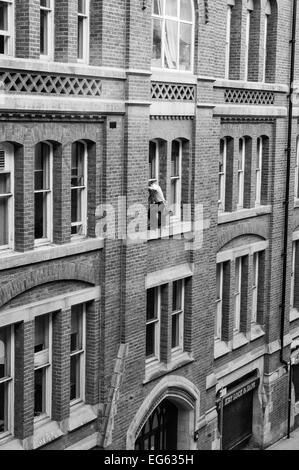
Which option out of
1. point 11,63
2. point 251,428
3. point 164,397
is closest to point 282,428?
point 251,428

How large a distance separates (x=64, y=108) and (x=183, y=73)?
16.3 ft

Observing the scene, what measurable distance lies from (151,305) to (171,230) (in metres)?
1.84

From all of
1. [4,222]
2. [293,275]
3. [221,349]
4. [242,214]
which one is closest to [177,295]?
[221,349]

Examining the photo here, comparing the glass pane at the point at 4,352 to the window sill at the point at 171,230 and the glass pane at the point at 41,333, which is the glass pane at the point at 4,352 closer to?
the glass pane at the point at 41,333

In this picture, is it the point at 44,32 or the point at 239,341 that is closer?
the point at 44,32

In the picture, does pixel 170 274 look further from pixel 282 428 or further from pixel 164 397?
pixel 282 428

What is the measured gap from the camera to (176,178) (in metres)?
21.2

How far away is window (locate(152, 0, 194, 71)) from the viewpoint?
1995 centimetres

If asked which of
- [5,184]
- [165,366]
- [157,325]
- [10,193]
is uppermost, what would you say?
[5,184]

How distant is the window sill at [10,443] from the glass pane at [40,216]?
382 cm

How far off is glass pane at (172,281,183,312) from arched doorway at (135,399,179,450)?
2348 millimetres

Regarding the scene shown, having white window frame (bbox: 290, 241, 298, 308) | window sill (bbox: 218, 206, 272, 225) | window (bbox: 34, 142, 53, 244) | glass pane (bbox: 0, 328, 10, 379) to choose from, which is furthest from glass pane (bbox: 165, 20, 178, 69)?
white window frame (bbox: 290, 241, 298, 308)

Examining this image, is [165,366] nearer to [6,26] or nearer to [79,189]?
[79,189]

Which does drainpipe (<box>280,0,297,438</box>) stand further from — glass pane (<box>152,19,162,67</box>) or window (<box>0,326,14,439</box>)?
window (<box>0,326,14,439</box>)
